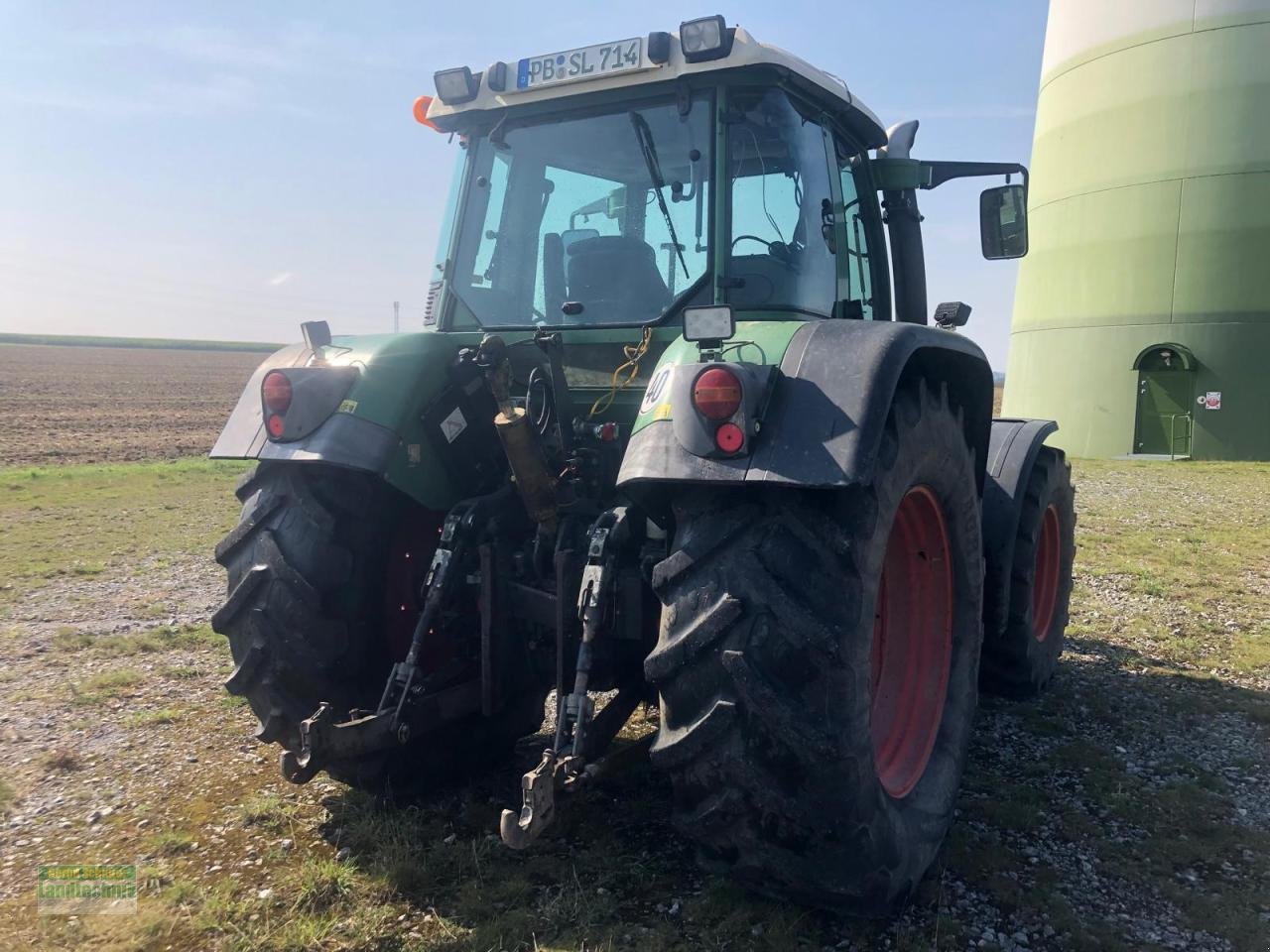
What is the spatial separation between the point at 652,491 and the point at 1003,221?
264 cm

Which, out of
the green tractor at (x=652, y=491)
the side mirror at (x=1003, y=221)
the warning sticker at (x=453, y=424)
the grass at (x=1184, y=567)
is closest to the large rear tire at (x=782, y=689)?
the green tractor at (x=652, y=491)

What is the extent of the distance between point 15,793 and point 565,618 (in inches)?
93.3

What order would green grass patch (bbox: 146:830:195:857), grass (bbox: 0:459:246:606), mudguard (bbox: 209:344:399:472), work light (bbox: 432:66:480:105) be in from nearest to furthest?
mudguard (bbox: 209:344:399:472) → green grass patch (bbox: 146:830:195:857) → work light (bbox: 432:66:480:105) → grass (bbox: 0:459:246:606)

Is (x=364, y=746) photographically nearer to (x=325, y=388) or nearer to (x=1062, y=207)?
(x=325, y=388)

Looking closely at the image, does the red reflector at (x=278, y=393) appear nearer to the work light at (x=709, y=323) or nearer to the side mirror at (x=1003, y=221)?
the work light at (x=709, y=323)

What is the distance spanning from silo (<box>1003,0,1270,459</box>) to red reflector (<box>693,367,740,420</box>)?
18.1m

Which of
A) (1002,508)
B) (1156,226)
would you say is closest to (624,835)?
(1002,508)

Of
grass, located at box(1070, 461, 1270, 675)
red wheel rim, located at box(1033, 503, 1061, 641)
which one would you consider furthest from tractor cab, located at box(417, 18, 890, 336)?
grass, located at box(1070, 461, 1270, 675)

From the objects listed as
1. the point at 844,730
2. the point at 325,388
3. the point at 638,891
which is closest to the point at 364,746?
the point at 638,891

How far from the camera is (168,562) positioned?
8.12 meters

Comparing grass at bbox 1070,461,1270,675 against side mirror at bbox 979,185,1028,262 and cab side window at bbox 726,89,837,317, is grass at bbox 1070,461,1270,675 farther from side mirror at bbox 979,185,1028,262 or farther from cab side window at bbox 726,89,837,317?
cab side window at bbox 726,89,837,317

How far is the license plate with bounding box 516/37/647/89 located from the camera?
3.41m

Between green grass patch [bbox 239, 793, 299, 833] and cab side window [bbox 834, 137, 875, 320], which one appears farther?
cab side window [bbox 834, 137, 875, 320]

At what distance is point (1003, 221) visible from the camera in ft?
14.3
